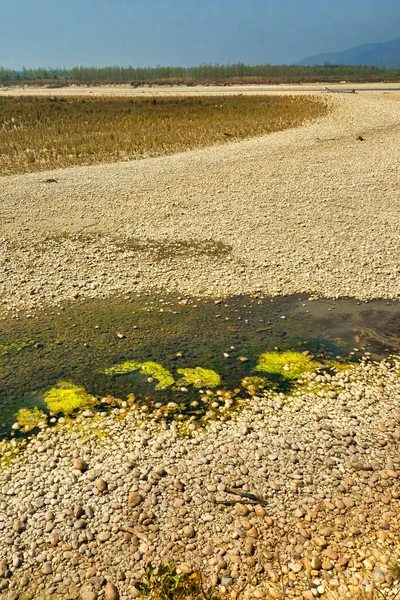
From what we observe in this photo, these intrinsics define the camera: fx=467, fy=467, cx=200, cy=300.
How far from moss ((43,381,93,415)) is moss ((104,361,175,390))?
0.70 metres

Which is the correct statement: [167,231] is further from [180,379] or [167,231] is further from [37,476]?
[37,476]

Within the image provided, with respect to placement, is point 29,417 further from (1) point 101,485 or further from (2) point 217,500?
(2) point 217,500

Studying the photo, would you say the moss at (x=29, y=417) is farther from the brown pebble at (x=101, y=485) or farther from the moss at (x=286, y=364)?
the moss at (x=286, y=364)

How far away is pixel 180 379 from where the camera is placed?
Result: 27.7ft

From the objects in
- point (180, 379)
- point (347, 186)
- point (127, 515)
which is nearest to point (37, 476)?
point (127, 515)

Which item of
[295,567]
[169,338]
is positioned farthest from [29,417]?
[295,567]

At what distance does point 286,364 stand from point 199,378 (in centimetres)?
171

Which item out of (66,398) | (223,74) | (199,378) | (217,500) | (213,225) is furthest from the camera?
(223,74)

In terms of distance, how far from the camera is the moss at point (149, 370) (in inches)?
331

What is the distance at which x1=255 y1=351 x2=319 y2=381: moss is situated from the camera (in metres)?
8.60

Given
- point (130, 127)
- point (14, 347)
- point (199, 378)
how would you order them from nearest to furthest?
point (199, 378) < point (14, 347) < point (130, 127)

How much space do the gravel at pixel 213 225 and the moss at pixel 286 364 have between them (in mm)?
2725

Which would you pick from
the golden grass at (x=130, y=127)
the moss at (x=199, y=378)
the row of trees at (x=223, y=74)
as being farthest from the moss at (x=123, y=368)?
the row of trees at (x=223, y=74)

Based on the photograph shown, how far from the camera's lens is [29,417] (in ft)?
24.7
